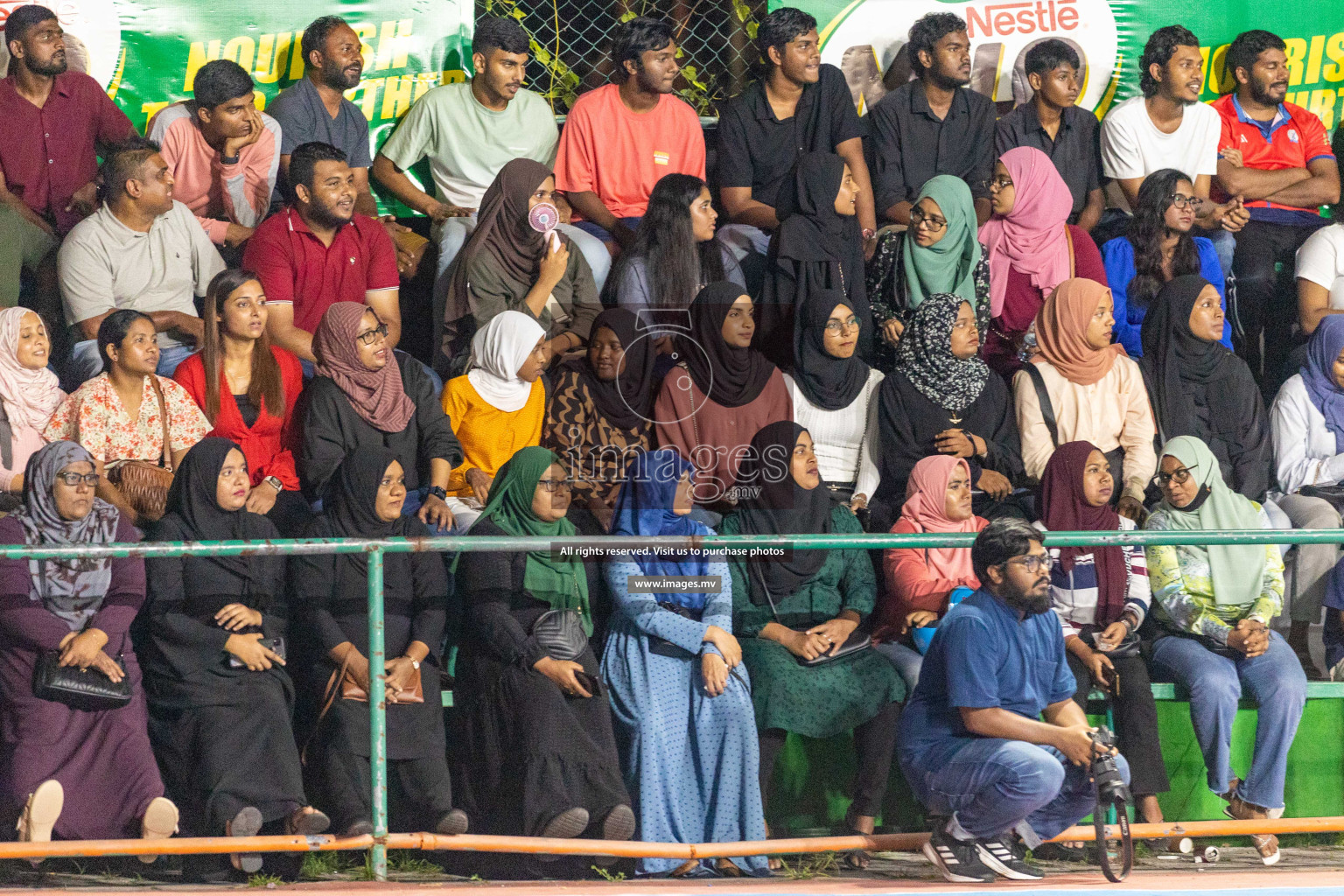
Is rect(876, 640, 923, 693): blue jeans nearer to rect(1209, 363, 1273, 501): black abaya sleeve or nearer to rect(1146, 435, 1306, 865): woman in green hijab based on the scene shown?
rect(1146, 435, 1306, 865): woman in green hijab

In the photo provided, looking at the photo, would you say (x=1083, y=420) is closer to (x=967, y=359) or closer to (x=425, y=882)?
(x=967, y=359)

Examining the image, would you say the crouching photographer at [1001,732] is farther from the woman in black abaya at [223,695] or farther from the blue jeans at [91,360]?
the blue jeans at [91,360]

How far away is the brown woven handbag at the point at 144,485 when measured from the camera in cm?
551

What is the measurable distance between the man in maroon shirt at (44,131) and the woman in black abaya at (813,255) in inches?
117

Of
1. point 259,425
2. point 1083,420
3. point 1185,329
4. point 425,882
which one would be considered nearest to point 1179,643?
point 1083,420

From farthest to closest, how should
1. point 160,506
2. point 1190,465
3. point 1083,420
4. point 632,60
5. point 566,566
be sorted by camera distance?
point 632,60, point 1083,420, point 1190,465, point 160,506, point 566,566

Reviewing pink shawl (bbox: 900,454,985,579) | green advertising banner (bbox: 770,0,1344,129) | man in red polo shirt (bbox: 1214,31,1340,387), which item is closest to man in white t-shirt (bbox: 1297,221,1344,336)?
man in red polo shirt (bbox: 1214,31,1340,387)

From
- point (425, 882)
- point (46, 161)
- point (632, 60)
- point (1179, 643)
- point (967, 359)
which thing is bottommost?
point (425, 882)

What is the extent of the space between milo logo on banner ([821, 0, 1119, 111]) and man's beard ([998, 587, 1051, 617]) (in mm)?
3767

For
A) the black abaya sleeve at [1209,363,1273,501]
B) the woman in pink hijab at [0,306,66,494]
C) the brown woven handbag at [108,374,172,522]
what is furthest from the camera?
the black abaya sleeve at [1209,363,1273,501]

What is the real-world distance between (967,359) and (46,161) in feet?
13.2

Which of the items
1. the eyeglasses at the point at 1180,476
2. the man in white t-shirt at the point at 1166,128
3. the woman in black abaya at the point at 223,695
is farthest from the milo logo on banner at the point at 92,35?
the eyeglasses at the point at 1180,476

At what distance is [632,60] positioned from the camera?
7441mm

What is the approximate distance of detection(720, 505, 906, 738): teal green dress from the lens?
5020 millimetres
